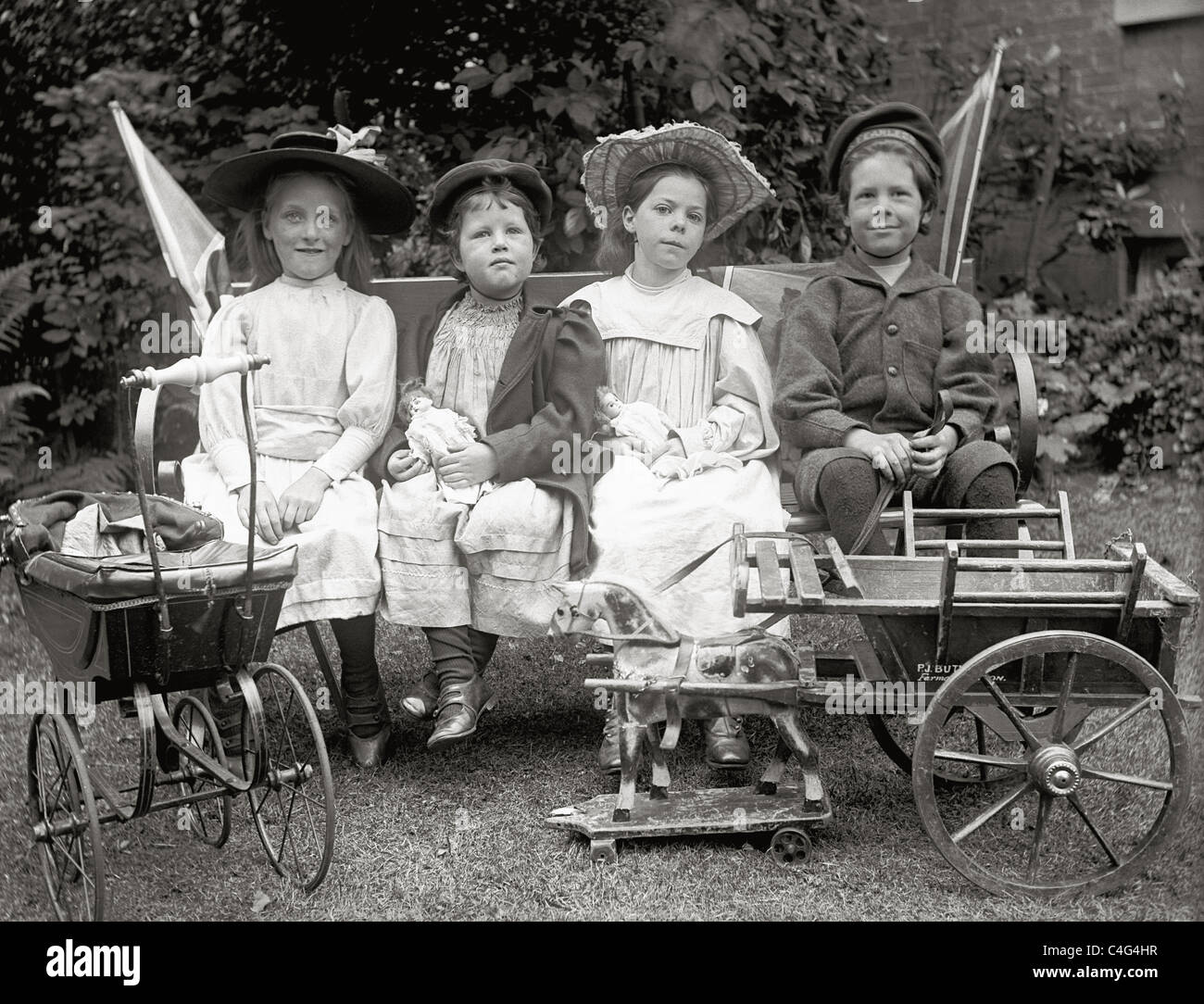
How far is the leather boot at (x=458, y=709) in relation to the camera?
3.31m

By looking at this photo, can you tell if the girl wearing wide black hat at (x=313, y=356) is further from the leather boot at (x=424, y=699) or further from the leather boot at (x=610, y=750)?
the leather boot at (x=610, y=750)

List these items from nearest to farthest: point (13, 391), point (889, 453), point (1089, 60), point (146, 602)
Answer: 1. point (146, 602)
2. point (889, 453)
3. point (13, 391)
4. point (1089, 60)

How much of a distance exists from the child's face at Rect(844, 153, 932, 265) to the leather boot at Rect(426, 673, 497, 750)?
1615mm

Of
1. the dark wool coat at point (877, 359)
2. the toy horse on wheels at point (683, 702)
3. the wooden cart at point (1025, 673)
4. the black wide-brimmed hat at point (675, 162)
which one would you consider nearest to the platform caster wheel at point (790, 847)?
the toy horse on wheels at point (683, 702)

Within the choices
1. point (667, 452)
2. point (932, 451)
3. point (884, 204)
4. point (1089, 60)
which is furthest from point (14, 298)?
point (1089, 60)

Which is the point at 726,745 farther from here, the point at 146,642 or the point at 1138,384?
the point at 1138,384

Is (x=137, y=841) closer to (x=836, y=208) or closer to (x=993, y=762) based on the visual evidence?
(x=993, y=762)

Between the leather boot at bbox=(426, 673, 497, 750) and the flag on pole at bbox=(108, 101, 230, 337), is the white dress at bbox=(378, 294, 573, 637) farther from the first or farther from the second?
the flag on pole at bbox=(108, 101, 230, 337)

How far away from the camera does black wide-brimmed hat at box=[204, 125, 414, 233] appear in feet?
11.8

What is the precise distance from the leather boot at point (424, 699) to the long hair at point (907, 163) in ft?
5.73

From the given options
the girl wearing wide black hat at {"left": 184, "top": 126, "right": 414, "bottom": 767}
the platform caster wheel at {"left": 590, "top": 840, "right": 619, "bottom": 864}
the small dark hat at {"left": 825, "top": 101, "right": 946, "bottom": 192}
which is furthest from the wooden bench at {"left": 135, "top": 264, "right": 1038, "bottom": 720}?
the platform caster wheel at {"left": 590, "top": 840, "right": 619, "bottom": 864}

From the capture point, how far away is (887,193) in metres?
3.62

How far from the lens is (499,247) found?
3.60 meters

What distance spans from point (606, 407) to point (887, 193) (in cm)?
96
